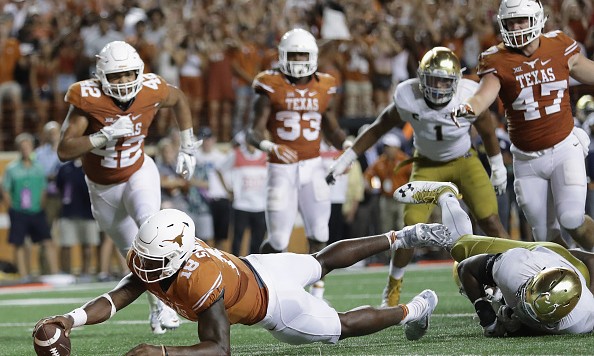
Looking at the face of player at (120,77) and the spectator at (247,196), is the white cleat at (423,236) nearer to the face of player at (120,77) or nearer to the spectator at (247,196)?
the face of player at (120,77)

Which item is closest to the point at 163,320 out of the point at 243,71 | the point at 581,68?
the point at 581,68

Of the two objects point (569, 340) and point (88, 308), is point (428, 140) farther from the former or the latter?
point (88, 308)

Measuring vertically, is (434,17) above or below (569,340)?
above

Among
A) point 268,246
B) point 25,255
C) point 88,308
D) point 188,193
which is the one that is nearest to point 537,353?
point 88,308

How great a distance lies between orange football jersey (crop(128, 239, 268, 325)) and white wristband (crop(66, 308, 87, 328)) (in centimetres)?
33

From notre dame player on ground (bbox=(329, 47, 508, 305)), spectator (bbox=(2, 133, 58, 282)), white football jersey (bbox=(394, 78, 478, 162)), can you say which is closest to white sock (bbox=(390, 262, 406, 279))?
notre dame player on ground (bbox=(329, 47, 508, 305))

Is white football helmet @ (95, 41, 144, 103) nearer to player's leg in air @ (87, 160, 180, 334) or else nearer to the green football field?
player's leg in air @ (87, 160, 180, 334)

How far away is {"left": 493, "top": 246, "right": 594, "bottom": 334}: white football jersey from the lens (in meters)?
5.58

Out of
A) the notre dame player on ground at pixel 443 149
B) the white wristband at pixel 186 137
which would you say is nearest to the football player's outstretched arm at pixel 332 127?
the notre dame player on ground at pixel 443 149

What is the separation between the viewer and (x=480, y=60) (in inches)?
283

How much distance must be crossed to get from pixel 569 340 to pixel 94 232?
28.4 feet

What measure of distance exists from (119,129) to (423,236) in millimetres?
2261

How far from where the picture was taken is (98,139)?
7082 millimetres

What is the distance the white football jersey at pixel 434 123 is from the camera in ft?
24.4
